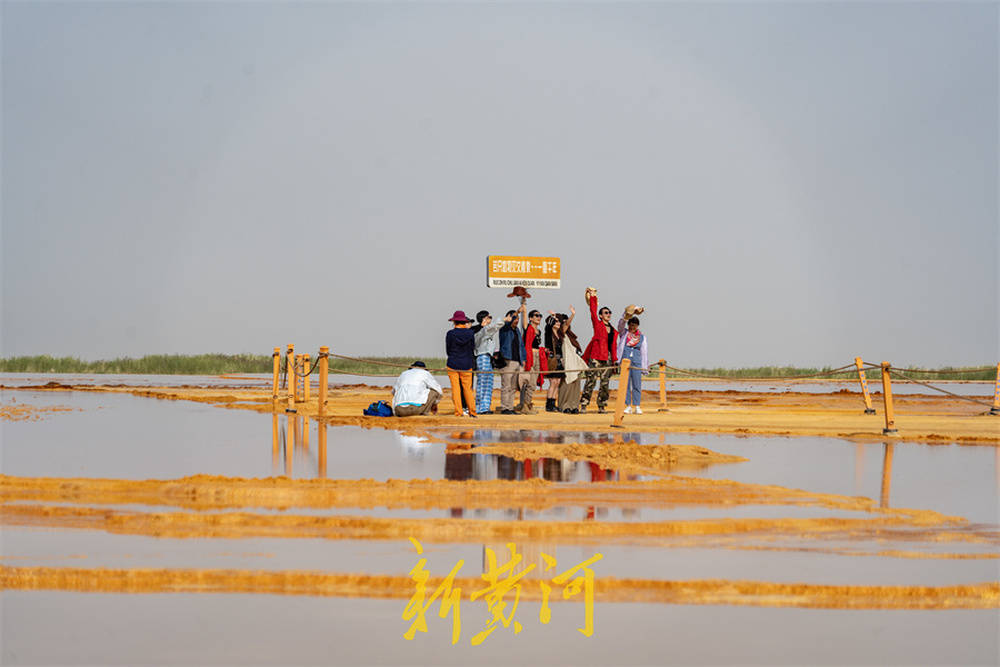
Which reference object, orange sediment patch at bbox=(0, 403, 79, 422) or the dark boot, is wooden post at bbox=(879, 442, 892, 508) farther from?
orange sediment patch at bbox=(0, 403, 79, 422)

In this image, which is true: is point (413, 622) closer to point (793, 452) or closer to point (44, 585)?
point (44, 585)

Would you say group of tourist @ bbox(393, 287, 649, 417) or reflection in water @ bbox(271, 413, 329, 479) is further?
group of tourist @ bbox(393, 287, 649, 417)

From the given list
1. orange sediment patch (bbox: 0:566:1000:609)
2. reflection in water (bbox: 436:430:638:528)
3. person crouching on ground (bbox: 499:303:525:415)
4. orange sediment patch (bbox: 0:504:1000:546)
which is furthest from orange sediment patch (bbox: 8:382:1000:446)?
orange sediment patch (bbox: 0:566:1000:609)

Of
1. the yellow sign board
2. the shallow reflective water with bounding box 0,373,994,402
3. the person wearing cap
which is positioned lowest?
the shallow reflective water with bounding box 0,373,994,402

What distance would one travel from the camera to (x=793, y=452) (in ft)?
49.3

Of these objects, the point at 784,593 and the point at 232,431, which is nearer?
the point at 784,593

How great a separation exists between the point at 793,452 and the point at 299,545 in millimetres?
9550

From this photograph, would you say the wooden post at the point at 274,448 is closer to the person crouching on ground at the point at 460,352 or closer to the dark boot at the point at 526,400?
the person crouching on ground at the point at 460,352

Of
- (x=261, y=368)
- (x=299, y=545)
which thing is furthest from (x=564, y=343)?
(x=261, y=368)

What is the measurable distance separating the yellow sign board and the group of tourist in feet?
0.93

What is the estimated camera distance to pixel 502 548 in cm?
730

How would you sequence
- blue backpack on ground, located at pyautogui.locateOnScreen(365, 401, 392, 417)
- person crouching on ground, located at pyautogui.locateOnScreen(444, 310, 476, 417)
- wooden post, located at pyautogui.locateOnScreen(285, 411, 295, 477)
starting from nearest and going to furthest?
wooden post, located at pyautogui.locateOnScreen(285, 411, 295, 477) → person crouching on ground, located at pyautogui.locateOnScreen(444, 310, 476, 417) → blue backpack on ground, located at pyautogui.locateOnScreen(365, 401, 392, 417)

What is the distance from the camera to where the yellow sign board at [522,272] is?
21203mm

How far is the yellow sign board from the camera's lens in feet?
69.6
